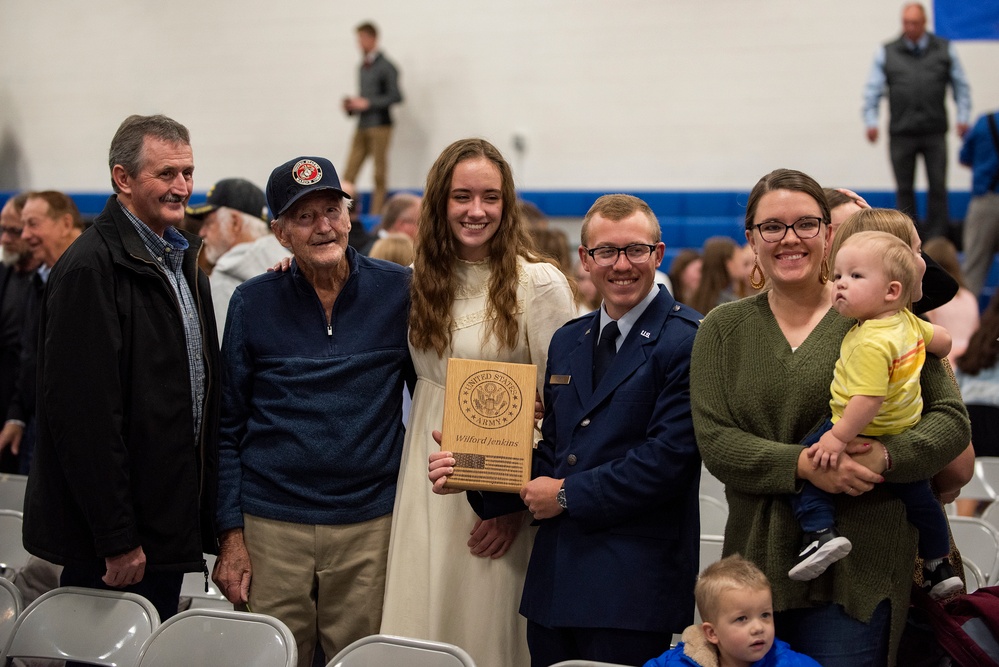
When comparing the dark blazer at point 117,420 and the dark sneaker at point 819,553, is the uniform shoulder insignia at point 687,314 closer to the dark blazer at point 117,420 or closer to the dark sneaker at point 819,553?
the dark sneaker at point 819,553

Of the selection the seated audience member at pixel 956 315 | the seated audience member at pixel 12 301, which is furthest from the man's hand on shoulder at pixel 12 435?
the seated audience member at pixel 956 315

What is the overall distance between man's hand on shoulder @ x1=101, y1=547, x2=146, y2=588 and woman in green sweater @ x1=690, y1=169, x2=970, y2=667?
1.45m

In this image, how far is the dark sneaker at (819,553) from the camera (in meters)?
2.04

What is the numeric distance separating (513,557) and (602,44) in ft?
30.9

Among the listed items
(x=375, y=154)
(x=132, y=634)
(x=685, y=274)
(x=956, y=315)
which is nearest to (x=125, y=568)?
(x=132, y=634)

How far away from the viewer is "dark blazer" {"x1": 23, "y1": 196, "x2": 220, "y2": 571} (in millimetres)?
2525

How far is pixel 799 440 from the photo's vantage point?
→ 2199 mm

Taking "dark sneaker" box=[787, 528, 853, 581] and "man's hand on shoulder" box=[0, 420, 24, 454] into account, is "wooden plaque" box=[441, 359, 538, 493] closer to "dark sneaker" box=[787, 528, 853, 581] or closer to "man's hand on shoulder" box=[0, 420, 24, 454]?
"dark sneaker" box=[787, 528, 853, 581]

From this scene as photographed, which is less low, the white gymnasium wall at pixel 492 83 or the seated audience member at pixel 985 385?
the white gymnasium wall at pixel 492 83

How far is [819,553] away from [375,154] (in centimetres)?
1025

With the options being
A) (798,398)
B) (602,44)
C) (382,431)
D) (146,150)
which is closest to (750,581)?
(798,398)

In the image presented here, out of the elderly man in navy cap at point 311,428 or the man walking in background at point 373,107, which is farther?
the man walking in background at point 373,107

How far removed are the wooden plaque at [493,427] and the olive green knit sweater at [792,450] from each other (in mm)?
434

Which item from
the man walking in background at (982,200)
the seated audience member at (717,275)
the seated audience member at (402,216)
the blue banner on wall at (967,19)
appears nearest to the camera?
the seated audience member at (402,216)
